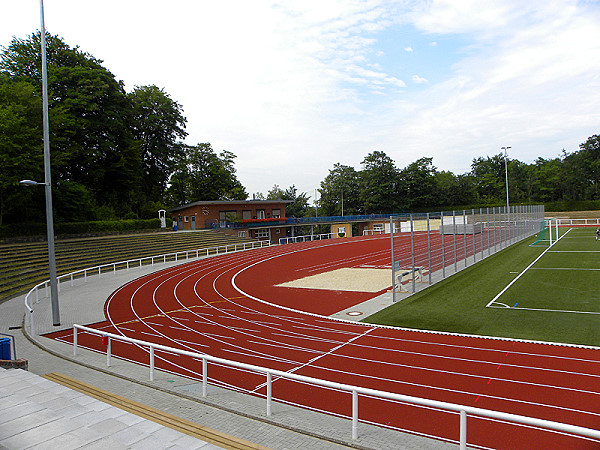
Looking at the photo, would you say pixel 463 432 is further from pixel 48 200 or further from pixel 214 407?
pixel 48 200

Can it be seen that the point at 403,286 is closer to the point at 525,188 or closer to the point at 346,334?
the point at 346,334

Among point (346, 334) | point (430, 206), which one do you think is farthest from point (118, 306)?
point (430, 206)

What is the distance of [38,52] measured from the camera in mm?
43875

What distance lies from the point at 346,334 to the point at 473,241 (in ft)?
59.2

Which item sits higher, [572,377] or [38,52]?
[38,52]

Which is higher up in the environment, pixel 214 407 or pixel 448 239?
pixel 448 239

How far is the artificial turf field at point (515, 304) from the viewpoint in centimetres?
1204

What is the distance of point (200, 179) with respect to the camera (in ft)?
247

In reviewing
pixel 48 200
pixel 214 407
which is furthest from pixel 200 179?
pixel 214 407

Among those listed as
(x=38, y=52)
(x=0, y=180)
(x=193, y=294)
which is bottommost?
(x=193, y=294)

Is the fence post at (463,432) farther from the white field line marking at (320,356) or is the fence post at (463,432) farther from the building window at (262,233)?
the building window at (262,233)

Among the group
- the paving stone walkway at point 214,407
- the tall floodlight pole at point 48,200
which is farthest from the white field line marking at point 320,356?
the tall floodlight pole at point 48,200

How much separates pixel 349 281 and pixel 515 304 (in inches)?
355

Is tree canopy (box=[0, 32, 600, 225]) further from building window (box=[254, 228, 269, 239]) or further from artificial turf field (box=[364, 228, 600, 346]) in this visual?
artificial turf field (box=[364, 228, 600, 346])
